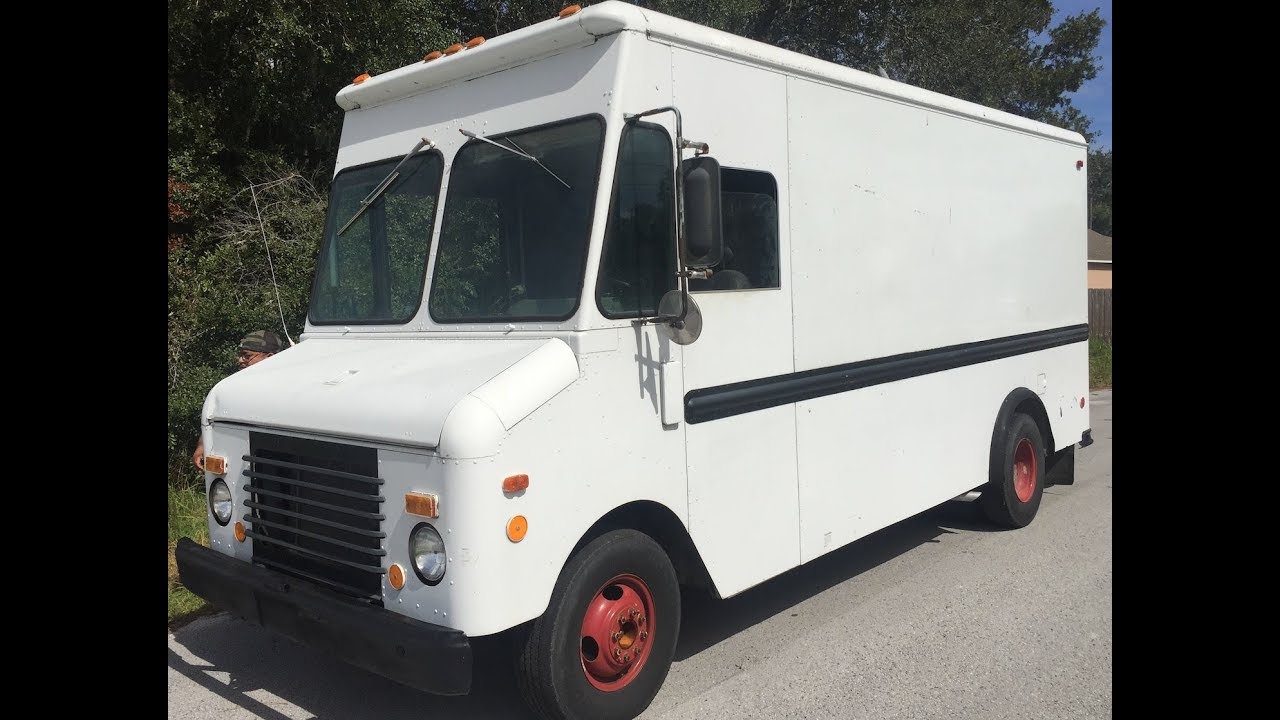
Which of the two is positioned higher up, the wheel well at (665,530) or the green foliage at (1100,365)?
the wheel well at (665,530)

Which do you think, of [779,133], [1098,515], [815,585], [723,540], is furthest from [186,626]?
[1098,515]

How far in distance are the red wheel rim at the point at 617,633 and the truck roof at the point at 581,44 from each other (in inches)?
89.0

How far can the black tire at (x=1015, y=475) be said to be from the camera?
662 centimetres

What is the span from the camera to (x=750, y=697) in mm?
4270

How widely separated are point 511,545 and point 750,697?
1568 millimetres

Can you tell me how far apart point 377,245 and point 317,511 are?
1400 millimetres

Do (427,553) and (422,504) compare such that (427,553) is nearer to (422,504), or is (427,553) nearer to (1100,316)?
(422,504)

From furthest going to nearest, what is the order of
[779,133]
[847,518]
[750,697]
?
1. [847,518]
2. [779,133]
3. [750,697]

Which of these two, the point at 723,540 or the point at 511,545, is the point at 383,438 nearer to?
the point at 511,545

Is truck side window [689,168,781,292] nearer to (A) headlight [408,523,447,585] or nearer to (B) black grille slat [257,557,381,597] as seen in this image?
(A) headlight [408,523,447,585]

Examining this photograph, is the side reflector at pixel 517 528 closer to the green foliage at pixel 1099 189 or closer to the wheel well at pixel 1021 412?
the wheel well at pixel 1021 412

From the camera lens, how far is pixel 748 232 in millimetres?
4551

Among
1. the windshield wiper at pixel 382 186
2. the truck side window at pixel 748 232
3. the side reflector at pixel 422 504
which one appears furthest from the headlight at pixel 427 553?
the windshield wiper at pixel 382 186

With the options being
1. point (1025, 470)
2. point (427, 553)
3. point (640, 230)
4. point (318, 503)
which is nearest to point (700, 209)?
point (640, 230)
